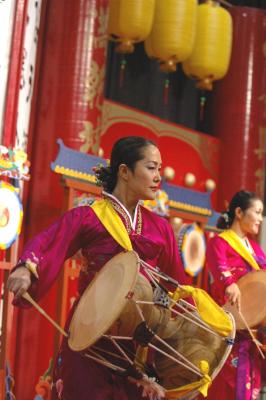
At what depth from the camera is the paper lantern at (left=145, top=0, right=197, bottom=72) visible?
548 cm

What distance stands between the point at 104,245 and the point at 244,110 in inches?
151

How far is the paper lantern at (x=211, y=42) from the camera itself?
5.77 m

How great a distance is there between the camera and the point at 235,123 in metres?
6.16

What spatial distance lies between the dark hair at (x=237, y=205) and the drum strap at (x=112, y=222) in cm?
149

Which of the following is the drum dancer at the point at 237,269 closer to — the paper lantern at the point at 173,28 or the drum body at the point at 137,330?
the drum body at the point at 137,330

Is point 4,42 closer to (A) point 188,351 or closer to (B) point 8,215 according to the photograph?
(B) point 8,215

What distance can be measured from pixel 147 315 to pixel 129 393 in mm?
279

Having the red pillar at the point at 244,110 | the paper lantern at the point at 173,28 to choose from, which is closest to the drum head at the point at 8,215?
the paper lantern at the point at 173,28

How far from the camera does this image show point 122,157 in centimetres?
263

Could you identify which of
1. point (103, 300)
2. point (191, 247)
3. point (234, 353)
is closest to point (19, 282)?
point (103, 300)

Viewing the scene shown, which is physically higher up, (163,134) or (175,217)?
(163,134)

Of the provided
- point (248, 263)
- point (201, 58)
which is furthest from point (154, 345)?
point (201, 58)

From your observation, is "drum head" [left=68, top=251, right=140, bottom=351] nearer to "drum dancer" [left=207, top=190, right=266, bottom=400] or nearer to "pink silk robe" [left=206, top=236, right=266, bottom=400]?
"drum dancer" [left=207, top=190, right=266, bottom=400]

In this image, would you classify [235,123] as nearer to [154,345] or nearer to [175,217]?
[175,217]
